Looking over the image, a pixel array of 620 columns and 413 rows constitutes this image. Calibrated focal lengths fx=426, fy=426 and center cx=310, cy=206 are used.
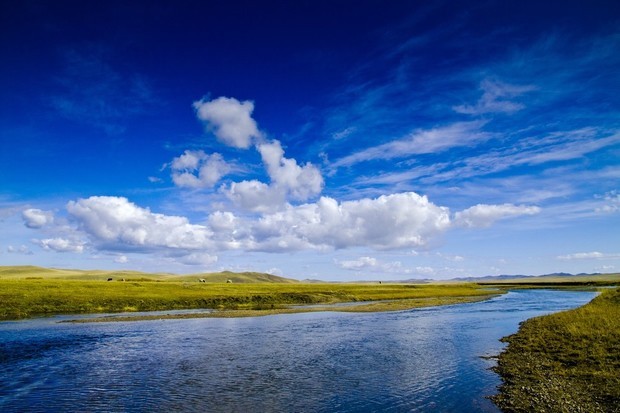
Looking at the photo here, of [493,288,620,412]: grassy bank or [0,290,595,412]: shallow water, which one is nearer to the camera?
[493,288,620,412]: grassy bank

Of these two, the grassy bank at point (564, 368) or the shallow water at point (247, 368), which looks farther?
the shallow water at point (247, 368)

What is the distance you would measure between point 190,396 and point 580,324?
36360mm

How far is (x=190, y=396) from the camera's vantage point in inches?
916

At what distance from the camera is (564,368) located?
26.3 m

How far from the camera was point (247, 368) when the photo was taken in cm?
2969

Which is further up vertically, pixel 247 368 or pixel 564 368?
pixel 564 368

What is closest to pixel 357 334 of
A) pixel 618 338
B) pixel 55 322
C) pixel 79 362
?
pixel 618 338

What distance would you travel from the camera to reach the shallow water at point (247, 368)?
2211 cm

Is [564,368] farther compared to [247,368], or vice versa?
[247,368]

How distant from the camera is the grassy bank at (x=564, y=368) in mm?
20047

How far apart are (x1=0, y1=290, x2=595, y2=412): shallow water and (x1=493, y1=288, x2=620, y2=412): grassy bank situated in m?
1.43

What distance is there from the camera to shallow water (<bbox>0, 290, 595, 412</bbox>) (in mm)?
22109

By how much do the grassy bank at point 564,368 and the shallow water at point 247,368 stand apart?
4.68ft

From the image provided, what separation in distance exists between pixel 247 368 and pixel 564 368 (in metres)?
20.4
